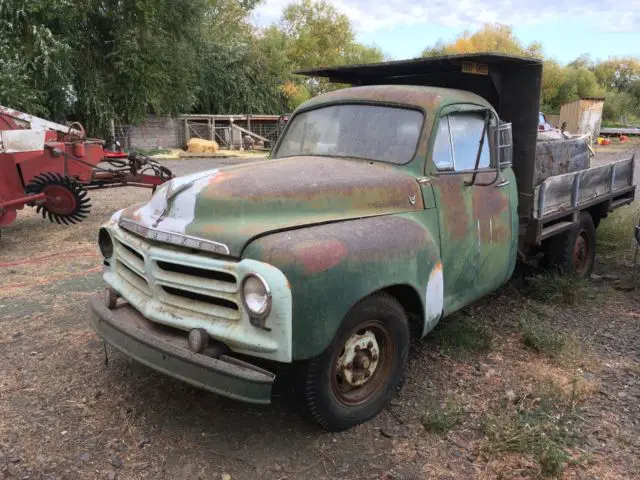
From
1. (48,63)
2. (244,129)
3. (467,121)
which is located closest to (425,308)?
(467,121)

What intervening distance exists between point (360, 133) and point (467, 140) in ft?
2.67

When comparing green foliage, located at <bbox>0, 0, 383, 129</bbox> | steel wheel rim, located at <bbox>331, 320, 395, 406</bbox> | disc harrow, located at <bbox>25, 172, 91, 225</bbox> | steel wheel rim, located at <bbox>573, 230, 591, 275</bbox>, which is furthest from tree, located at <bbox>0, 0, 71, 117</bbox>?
steel wheel rim, located at <bbox>331, 320, 395, 406</bbox>

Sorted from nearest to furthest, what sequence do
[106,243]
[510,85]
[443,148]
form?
[106,243] → [443,148] → [510,85]

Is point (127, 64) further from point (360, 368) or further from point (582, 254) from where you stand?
point (360, 368)

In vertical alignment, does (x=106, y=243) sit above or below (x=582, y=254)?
above

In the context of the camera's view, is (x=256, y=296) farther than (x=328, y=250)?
No

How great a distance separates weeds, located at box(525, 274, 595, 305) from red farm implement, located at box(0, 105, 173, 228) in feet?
19.4

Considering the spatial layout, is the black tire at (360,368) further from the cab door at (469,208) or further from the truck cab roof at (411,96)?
the truck cab roof at (411,96)

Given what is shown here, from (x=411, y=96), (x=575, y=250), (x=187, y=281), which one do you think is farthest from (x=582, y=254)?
(x=187, y=281)

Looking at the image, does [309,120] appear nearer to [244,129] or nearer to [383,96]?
[383,96]

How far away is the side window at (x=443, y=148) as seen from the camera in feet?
12.4

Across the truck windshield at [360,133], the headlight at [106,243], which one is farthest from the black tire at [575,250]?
the headlight at [106,243]

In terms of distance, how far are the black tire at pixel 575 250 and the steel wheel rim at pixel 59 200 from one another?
6.15 meters

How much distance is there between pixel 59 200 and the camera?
7590 millimetres
